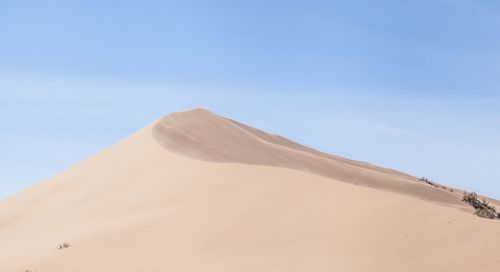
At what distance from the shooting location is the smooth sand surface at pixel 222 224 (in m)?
10.8

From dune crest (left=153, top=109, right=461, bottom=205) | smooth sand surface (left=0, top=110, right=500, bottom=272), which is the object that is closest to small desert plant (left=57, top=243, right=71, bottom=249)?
smooth sand surface (left=0, top=110, right=500, bottom=272)

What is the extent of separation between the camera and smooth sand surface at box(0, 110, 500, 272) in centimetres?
1076

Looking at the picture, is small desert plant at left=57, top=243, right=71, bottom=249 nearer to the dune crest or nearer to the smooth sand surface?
the smooth sand surface

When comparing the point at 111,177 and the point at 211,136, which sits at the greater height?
the point at 211,136

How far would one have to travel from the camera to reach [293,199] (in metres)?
15.2

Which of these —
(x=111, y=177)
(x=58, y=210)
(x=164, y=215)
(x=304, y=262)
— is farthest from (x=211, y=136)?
(x=304, y=262)

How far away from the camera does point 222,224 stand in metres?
14.6

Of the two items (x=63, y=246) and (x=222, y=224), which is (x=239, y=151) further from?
(x=222, y=224)

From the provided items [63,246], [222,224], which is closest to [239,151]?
[63,246]

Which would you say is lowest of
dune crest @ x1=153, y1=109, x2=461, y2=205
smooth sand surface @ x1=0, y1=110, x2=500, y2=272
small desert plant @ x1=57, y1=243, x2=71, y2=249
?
small desert plant @ x1=57, y1=243, x2=71, y2=249

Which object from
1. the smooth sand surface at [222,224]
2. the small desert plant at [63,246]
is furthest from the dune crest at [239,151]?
the small desert plant at [63,246]

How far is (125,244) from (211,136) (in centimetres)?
1510

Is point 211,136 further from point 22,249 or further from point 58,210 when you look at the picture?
point 22,249

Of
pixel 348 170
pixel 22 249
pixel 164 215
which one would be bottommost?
pixel 22 249
